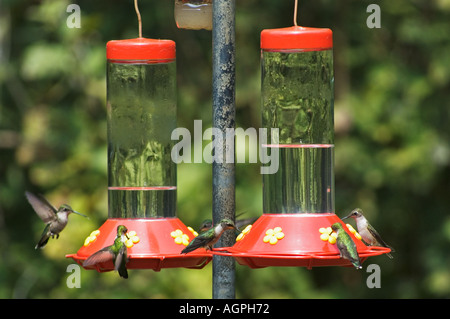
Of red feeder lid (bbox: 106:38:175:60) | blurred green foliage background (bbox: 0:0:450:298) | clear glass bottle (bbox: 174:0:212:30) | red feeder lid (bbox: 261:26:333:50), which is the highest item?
clear glass bottle (bbox: 174:0:212:30)

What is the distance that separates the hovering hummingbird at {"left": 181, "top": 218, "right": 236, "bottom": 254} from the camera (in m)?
3.65

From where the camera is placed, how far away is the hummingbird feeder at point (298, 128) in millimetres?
3852

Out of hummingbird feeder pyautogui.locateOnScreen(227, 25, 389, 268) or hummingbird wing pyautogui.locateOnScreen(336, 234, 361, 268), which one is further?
hummingbird feeder pyautogui.locateOnScreen(227, 25, 389, 268)

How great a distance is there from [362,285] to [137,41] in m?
6.87

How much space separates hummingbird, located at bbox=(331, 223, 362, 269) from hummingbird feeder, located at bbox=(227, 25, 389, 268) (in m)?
0.18

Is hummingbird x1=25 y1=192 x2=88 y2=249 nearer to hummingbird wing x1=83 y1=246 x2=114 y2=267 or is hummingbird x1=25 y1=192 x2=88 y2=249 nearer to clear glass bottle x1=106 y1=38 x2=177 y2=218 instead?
clear glass bottle x1=106 y1=38 x2=177 y2=218

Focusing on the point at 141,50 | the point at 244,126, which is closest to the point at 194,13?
the point at 141,50

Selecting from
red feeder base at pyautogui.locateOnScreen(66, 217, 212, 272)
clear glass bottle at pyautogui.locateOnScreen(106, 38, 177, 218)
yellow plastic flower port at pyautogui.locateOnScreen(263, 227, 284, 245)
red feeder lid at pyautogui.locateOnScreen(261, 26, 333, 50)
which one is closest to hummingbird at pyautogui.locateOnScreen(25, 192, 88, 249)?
clear glass bottle at pyautogui.locateOnScreen(106, 38, 177, 218)

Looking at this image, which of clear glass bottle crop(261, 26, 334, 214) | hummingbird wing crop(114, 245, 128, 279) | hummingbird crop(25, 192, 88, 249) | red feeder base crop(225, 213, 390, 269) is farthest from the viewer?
hummingbird crop(25, 192, 88, 249)

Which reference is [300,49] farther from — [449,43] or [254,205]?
[449,43]

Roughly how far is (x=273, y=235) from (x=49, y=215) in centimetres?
165

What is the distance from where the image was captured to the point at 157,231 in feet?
13.4

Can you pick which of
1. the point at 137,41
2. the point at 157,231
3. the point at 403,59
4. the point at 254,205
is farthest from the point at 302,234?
the point at 403,59

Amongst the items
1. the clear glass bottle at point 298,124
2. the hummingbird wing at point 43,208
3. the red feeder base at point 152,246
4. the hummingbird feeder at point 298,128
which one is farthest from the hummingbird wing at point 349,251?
the hummingbird wing at point 43,208
